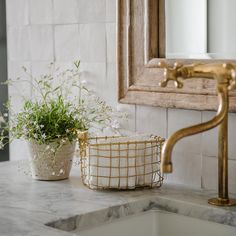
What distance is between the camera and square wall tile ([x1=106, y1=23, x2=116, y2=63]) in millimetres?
1661

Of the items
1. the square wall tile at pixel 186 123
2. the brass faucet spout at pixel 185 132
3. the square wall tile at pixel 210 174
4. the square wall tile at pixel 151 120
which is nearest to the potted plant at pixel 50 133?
the square wall tile at pixel 151 120

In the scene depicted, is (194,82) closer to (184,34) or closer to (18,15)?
(184,34)

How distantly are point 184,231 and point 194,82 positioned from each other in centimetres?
34

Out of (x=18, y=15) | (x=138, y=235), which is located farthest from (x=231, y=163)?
(x=18, y=15)

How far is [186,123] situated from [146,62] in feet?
0.60

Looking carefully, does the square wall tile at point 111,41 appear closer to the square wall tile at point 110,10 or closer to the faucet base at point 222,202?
the square wall tile at point 110,10

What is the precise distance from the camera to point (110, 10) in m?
1.67

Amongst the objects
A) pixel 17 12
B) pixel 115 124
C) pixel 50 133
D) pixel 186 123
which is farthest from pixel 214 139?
pixel 17 12

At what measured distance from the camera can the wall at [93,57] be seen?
1.48m

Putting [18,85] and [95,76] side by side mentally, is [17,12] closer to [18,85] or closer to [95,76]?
[18,85]

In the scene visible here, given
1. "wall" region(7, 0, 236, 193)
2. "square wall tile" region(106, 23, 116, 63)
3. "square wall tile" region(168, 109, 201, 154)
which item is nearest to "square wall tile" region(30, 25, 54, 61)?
"wall" region(7, 0, 236, 193)

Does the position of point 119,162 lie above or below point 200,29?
below

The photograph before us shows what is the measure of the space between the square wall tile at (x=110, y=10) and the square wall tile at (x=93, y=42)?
29 mm

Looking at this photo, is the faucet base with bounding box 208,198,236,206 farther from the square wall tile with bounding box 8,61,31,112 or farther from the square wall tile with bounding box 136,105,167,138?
the square wall tile with bounding box 8,61,31,112
